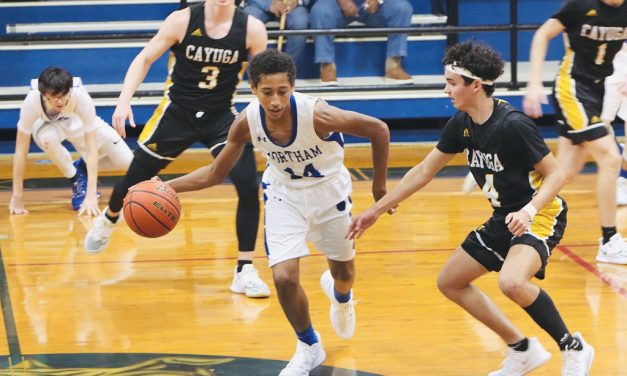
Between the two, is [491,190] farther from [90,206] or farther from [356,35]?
[356,35]

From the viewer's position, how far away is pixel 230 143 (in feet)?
14.7

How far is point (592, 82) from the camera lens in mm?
6098

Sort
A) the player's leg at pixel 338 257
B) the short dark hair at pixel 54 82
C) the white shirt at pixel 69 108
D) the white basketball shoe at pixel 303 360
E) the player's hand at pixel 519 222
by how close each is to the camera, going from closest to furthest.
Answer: the player's hand at pixel 519 222 → the white basketball shoe at pixel 303 360 → the player's leg at pixel 338 257 → the short dark hair at pixel 54 82 → the white shirt at pixel 69 108

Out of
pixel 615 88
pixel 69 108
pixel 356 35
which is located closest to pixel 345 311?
pixel 615 88

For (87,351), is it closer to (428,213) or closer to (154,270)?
(154,270)

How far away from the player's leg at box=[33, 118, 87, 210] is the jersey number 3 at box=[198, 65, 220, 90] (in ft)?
6.87

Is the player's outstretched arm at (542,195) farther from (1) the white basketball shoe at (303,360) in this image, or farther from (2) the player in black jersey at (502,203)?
(1) the white basketball shoe at (303,360)

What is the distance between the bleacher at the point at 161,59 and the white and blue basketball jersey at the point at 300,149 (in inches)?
192

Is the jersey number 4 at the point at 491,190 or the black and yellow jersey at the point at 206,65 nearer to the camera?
the jersey number 4 at the point at 491,190

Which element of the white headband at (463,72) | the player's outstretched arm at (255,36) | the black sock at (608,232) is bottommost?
the black sock at (608,232)

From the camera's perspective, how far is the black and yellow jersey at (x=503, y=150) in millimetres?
4043

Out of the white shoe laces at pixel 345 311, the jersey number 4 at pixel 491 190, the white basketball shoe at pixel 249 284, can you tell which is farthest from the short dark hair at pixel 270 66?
the white basketball shoe at pixel 249 284

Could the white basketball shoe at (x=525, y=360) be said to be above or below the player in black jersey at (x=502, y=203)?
below

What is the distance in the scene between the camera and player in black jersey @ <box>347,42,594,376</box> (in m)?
4.02
